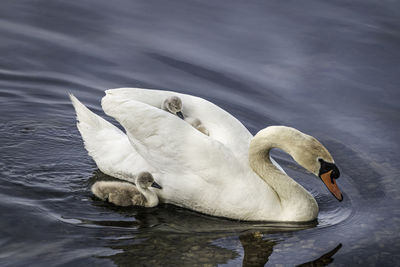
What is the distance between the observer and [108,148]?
9062mm

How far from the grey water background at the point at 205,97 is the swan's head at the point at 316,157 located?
587 millimetres

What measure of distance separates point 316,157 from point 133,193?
2.08 metres

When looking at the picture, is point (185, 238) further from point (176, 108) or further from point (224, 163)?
point (176, 108)

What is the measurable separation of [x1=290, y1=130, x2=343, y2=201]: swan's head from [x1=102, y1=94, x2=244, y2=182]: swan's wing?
723mm

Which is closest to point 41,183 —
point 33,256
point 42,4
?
point 33,256

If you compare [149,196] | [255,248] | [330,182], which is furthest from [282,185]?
[149,196]

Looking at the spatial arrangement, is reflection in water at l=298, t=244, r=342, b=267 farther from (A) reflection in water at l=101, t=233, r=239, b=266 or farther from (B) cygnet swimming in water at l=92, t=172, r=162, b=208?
(B) cygnet swimming in water at l=92, t=172, r=162, b=208

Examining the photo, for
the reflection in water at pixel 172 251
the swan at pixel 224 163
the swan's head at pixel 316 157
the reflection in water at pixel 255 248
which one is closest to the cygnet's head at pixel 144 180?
the swan at pixel 224 163

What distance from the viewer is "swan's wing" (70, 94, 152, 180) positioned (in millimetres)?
8906

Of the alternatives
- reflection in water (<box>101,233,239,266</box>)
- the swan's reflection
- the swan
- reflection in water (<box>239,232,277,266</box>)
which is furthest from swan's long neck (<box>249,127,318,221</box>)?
reflection in water (<box>101,233,239,266</box>)

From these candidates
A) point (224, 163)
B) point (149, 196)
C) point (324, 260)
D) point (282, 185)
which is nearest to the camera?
point (324, 260)

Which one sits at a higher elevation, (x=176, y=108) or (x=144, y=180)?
(x=176, y=108)

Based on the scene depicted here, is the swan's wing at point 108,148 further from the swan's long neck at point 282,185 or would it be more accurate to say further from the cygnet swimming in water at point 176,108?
the swan's long neck at point 282,185

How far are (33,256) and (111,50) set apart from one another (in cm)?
629
